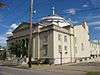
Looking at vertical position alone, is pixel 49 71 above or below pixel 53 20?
below

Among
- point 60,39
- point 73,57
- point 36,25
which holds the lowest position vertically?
point 73,57

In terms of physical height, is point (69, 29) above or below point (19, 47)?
above

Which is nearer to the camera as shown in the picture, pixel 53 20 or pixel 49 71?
pixel 49 71

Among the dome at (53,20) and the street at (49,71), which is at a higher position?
the dome at (53,20)

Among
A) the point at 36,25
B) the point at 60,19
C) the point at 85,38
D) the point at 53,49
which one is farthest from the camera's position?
the point at 85,38

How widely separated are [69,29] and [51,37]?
347 inches

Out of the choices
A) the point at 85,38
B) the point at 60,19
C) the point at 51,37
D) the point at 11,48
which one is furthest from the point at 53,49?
the point at 85,38

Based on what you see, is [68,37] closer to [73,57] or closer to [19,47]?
[73,57]

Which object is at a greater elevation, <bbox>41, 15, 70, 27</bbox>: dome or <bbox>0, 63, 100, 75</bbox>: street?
<bbox>41, 15, 70, 27</bbox>: dome

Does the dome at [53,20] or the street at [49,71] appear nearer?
the street at [49,71]

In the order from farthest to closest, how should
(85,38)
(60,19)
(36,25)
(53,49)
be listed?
1. (85,38)
2. (60,19)
3. (36,25)
4. (53,49)

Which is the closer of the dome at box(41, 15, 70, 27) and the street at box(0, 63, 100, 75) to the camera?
the street at box(0, 63, 100, 75)

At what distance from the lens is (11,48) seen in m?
56.2

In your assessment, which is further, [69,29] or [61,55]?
[69,29]
